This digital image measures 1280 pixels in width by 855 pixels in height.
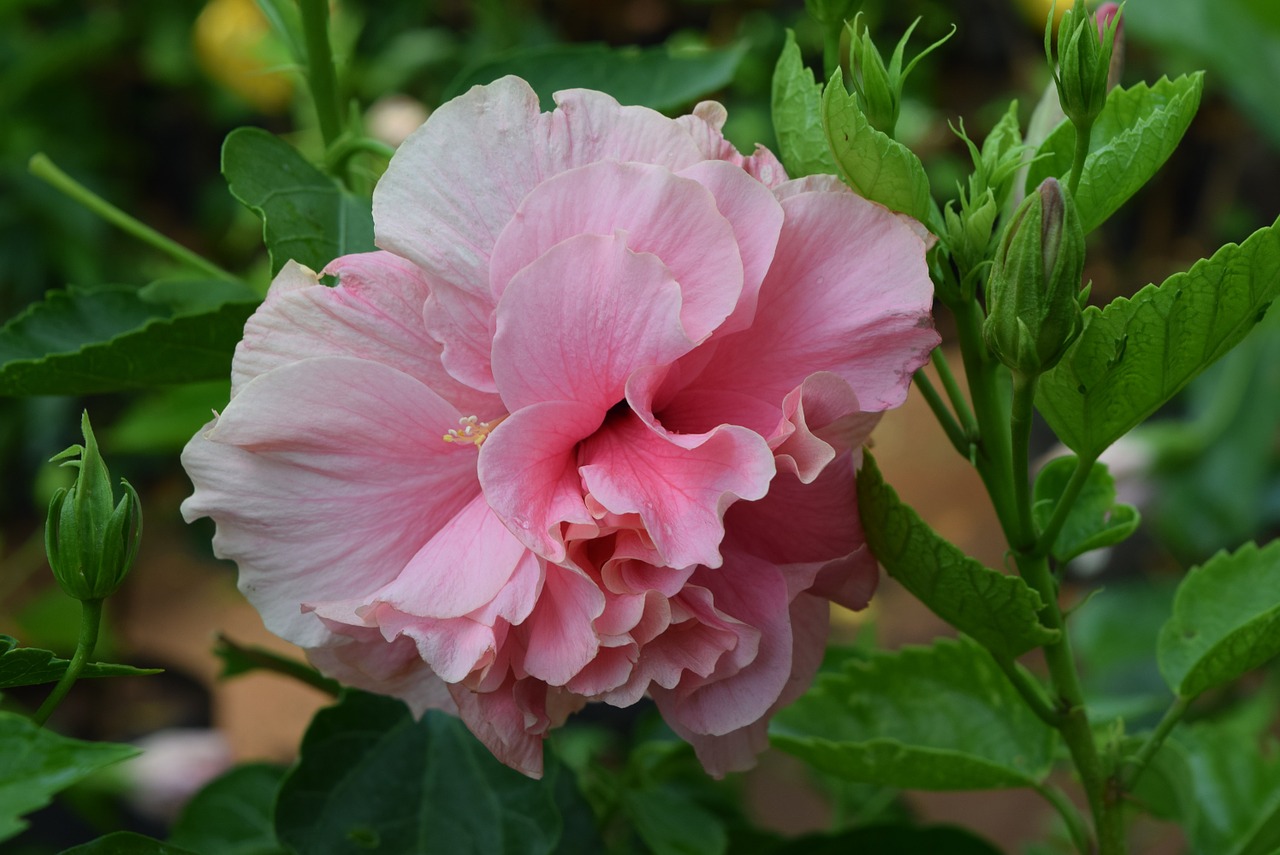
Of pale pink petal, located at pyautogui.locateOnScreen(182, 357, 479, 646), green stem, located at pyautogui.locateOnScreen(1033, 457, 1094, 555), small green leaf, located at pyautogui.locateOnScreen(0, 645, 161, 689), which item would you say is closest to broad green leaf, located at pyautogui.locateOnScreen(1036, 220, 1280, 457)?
green stem, located at pyautogui.locateOnScreen(1033, 457, 1094, 555)

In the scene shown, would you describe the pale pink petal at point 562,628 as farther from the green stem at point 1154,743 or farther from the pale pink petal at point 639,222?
the green stem at point 1154,743

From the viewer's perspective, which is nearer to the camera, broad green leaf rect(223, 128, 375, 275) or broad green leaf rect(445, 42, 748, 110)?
broad green leaf rect(223, 128, 375, 275)

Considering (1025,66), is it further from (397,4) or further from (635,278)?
(635,278)

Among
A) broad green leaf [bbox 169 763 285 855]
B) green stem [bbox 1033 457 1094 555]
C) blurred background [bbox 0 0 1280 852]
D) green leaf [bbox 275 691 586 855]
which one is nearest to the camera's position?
green stem [bbox 1033 457 1094 555]

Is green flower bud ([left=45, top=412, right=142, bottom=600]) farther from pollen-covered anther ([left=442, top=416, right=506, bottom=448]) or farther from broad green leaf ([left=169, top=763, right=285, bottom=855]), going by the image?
broad green leaf ([left=169, top=763, right=285, bottom=855])

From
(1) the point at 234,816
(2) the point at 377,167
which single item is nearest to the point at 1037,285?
(1) the point at 234,816

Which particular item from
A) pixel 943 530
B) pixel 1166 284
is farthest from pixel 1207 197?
pixel 1166 284
